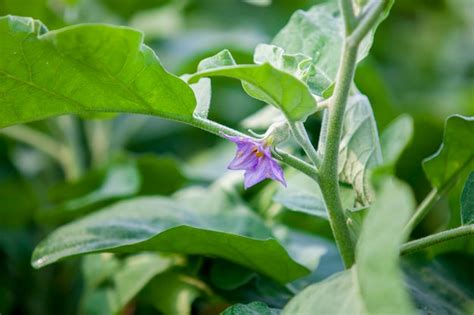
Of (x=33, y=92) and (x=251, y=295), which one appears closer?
(x=33, y=92)

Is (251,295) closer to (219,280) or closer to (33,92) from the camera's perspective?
(219,280)

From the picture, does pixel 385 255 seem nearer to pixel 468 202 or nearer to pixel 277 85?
pixel 277 85

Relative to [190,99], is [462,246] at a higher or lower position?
lower

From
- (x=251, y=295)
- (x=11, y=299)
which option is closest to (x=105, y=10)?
(x=11, y=299)

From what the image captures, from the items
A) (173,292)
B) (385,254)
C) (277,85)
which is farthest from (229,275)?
(385,254)

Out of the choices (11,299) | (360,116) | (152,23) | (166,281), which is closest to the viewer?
(360,116)

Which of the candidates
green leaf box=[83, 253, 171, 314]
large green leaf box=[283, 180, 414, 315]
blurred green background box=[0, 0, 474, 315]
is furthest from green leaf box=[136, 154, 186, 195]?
large green leaf box=[283, 180, 414, 315]

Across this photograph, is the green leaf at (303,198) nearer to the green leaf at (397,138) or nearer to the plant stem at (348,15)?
the green leaf at (397,138)
